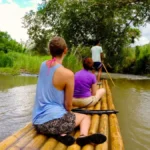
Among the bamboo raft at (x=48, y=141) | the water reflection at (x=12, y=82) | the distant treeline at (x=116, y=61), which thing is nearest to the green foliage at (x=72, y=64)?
the distant treeline at (x=116, y=61)

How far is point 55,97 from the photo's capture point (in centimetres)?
329

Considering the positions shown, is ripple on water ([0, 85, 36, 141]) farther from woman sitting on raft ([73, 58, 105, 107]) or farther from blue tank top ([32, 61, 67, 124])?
blue tank top ([32, 61, 67, 124])

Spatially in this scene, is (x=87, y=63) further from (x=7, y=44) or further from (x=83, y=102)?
(x=7, y=44)

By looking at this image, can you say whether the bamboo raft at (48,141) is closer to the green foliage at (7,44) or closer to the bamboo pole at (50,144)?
the bamboo pole at (50,144)

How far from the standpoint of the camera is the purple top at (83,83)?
5.11 meters

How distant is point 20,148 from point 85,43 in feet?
52.8

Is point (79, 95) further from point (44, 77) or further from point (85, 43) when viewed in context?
point (85, 43)

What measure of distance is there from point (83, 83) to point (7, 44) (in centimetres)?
4697

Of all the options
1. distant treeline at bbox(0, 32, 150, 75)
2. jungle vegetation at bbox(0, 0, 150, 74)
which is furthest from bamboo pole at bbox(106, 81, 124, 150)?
distant treeline at bbox(0, 32, 150, 75)

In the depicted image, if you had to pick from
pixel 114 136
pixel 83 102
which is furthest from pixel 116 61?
pixel 114 136

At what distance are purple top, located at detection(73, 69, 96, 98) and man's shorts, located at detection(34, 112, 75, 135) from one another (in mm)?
1818

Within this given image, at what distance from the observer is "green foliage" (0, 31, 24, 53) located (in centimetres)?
4914

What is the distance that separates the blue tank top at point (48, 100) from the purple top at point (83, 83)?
1.80m

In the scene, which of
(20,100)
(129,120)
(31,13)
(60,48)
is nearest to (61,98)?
(60,48)
